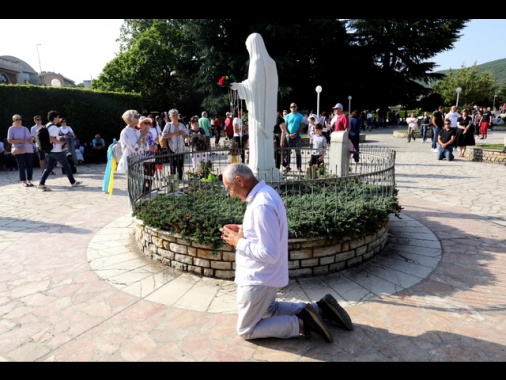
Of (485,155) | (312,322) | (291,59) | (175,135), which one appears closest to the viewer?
(312,322)

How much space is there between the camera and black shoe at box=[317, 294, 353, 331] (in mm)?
3219

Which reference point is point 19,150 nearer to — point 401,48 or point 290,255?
point 290,255

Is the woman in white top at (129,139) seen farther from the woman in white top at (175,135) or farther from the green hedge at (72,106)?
the green hedge at (72,106)

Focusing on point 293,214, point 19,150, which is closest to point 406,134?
point 293,214

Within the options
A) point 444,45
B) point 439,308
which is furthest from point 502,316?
point 444,45

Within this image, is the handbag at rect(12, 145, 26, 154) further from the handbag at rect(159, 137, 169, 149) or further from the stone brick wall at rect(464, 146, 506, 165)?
the stone brick wall at rect(464, 146, 506, 165)

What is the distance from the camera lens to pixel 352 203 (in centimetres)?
508

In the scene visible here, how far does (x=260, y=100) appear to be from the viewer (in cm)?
651

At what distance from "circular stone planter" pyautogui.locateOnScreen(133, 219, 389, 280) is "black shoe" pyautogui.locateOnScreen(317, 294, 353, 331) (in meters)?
1.04

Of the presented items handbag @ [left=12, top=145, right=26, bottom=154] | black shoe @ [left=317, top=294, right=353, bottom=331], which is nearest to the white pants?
black shoe @ [left=317, top=294, right=353, bottom=331]

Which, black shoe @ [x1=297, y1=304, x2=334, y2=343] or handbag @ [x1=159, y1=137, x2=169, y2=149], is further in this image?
handbag @ [x1=159, y1=137, x2=169, y2=149]

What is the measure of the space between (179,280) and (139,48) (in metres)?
34.3

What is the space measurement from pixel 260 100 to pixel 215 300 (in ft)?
13.3

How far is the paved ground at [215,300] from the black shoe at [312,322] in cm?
11
